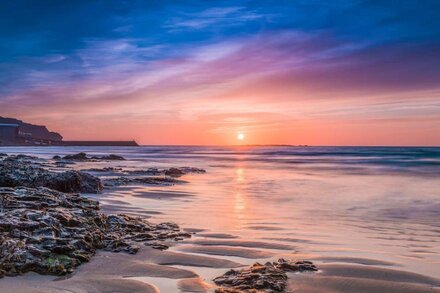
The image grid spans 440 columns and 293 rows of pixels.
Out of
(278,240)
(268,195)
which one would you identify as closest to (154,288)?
(278,240)

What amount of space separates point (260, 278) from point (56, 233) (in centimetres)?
244

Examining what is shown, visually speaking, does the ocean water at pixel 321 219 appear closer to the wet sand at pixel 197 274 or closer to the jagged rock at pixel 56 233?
the wet sand at pixel 197 274

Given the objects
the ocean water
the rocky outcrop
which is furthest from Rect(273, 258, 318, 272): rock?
the ocean water

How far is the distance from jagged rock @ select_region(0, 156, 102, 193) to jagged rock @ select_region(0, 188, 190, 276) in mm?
2794

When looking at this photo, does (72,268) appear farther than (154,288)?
Yes

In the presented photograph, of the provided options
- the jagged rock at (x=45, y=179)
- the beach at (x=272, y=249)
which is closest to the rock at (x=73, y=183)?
the jagged rock at (x=45, y=179)

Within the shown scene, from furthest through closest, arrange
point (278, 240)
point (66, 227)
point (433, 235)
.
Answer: point (433, 235) < point (278, 240) < point (66, 227)

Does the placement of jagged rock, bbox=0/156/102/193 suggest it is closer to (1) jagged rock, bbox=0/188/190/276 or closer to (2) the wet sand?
(1) jagged rock, bbox=0/188/190/276

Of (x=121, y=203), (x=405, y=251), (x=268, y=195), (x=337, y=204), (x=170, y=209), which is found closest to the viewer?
(x=405, y=251)

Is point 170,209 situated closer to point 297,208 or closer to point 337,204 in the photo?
point 297,208

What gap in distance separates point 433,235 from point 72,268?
5.72 meters

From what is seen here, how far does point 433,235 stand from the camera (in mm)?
6789

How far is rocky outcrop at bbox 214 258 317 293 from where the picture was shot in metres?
3.67

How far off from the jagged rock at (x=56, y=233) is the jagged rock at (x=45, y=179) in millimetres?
2794
